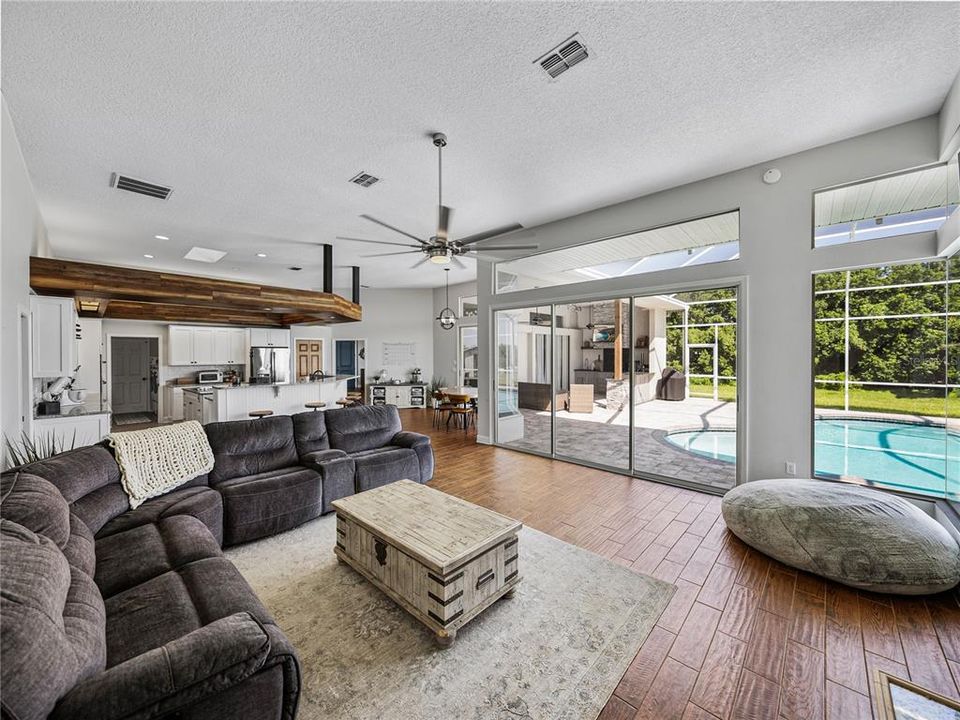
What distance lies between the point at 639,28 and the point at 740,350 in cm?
293

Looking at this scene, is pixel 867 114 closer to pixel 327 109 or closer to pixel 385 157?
pixel 385 157

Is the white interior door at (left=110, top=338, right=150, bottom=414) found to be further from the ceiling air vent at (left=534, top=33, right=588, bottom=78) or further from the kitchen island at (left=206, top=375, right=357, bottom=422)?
the ceiling air vent at (left=534, top=33, right=588, bottom=78)

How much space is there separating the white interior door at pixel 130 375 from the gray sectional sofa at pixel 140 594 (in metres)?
8.68

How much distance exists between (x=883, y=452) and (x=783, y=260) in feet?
6.10

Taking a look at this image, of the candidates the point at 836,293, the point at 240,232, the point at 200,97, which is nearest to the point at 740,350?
the point at 836,293

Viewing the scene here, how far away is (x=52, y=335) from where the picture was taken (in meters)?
3.83

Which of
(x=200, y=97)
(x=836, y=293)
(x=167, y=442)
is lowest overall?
(x=167, y=442)

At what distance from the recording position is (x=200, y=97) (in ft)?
8.36

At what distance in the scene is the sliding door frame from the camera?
3.73 m

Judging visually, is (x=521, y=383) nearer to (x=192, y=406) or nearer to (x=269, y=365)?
(x=269, y=365)

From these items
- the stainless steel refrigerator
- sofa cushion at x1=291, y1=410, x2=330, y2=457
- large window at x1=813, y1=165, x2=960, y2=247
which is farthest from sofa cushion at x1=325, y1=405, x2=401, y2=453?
the stainless steel refrigerator

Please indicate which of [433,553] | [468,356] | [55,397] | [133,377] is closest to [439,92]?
[433,553]

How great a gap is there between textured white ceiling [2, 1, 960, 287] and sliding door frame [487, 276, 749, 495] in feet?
3.58

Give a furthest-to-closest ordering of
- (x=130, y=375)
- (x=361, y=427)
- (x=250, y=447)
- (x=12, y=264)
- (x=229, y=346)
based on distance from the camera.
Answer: (x=130, y=375), (x=229, y=346), (x=361, y=427), (x=250, y=447), (x=12, y=264)
